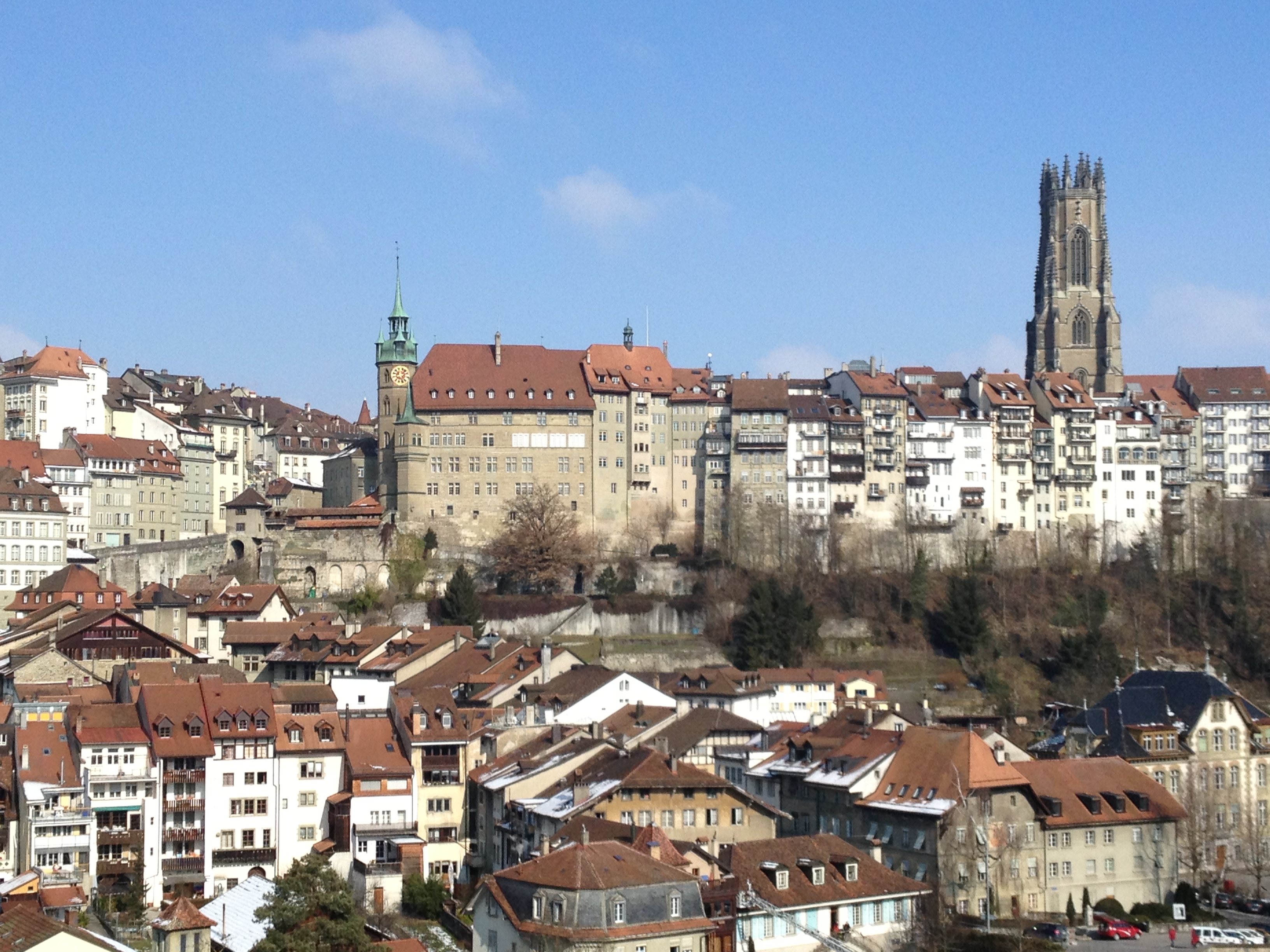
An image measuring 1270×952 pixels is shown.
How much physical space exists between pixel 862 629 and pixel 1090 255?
48400 mm

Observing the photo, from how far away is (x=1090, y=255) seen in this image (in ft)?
454

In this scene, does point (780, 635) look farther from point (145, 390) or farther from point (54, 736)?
point (145, 390)

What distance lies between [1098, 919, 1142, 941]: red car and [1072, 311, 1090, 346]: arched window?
88655 mm

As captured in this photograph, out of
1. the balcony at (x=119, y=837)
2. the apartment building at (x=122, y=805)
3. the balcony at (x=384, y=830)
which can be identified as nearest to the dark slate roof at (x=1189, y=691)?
the balcony at (x=384, y=830)

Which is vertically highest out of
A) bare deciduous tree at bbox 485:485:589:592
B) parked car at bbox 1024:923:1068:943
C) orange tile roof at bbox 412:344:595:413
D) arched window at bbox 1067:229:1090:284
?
arched window at bbox 1067:229:1090:284

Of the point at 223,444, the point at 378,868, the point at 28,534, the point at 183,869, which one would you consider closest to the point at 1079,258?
the point at 223,444

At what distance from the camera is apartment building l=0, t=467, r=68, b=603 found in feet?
333

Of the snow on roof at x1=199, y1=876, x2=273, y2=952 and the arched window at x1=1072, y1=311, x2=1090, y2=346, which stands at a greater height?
the arched window at x1=1072, y1=311, x2=1090, y2=346

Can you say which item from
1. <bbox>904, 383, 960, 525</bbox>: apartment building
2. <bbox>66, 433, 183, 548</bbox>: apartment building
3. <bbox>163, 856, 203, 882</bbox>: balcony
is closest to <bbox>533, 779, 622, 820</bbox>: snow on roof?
<bbox>163, 856, 203, 882</bbox>: balcony

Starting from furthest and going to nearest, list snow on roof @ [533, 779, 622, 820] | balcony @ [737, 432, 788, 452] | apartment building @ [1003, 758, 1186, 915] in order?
balcony @ [737, 432, 788, 452] < apartment building @ [1003, 758, 1186, 915] < snow on roof @ [533, 779, 622, 820]

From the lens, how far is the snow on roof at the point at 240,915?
47094 millimetres

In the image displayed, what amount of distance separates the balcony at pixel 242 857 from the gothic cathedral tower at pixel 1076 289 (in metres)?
84.6

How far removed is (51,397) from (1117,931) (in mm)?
87227

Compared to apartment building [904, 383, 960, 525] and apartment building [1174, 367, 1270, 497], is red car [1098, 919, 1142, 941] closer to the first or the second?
apartment building [904, 383, 960, 525]
